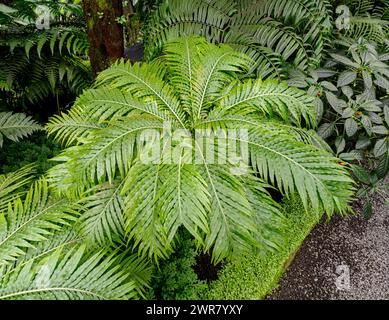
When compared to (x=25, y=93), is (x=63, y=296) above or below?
below

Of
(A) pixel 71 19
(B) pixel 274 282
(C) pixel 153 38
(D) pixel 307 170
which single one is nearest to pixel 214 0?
(C) pixel 153 38

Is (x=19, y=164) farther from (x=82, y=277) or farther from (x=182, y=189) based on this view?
(x=182, y=189)

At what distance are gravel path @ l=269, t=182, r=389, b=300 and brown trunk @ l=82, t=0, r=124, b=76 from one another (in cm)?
198

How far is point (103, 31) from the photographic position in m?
2.39

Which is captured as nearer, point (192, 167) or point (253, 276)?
point (192, 167)

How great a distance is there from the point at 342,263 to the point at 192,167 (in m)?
1.56

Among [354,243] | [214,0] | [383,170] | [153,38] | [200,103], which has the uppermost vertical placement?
[214,0]

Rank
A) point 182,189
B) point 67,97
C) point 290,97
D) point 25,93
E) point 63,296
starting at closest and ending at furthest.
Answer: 1. point 63,296
2. point 182,189
3. point 290,97
4. point 25,93
5. point 67,97

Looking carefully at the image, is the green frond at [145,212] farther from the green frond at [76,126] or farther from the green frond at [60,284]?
the green frond at [76,126]

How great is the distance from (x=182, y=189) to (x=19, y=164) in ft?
4.65

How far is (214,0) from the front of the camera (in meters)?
2.58

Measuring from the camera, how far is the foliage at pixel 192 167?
148 centimetres

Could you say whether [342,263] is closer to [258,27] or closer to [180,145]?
[180,145]

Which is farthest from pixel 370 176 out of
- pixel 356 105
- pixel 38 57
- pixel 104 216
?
pixel 38 57
